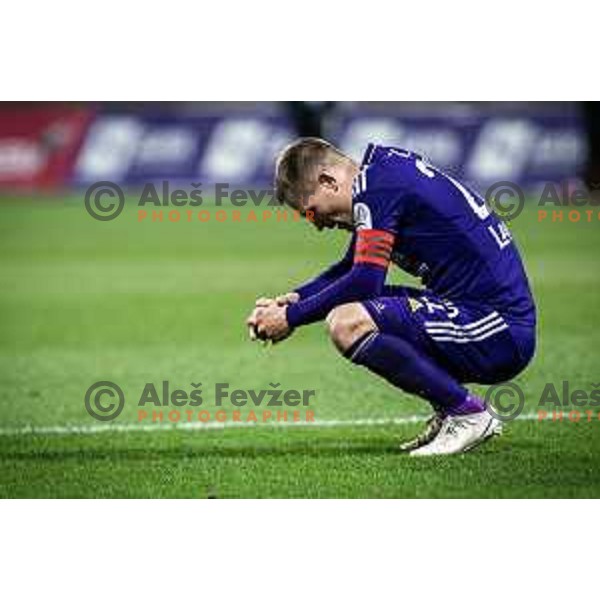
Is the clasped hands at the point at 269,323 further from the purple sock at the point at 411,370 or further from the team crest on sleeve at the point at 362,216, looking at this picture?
the team crest on sleeve at the point at 362,216

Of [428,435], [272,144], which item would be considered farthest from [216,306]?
[272,144]

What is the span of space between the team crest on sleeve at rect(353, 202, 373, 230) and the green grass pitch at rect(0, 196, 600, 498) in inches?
36.0

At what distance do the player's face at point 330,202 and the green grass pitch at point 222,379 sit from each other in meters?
0.94

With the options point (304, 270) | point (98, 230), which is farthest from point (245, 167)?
point (304, 270)

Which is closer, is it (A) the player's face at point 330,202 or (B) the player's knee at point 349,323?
(B) the player's knee at point 349,323

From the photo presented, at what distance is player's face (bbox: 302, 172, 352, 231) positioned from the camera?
5691 mm

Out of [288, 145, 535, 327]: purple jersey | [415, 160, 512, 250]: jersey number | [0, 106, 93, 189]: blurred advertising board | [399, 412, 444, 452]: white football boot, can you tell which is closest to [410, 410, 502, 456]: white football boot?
[399, 412, 444, 452]: white football boot

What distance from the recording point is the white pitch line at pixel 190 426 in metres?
6.72

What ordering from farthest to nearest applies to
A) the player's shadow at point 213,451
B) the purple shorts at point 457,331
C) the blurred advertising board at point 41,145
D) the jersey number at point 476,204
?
the blurred advertising board at point 41,145 → the player's shadow at point 213,451 → the jersey number at point 476,204 → the purple shorts at point 457,331

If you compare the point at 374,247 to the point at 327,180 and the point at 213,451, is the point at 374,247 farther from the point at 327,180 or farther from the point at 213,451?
the point at 213,451

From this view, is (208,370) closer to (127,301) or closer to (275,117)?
(127,301)

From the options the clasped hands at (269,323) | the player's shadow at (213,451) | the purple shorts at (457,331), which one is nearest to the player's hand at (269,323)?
the clasped hands at (269,323)
